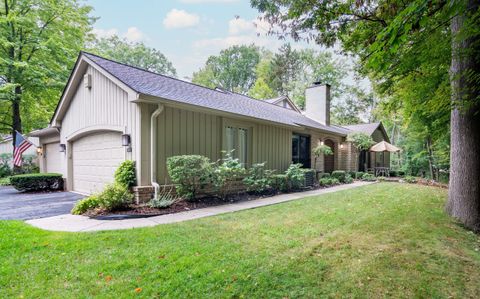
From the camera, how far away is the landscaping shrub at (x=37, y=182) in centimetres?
971

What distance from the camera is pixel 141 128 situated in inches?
260

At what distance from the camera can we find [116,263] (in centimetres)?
311

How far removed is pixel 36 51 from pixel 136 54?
2244cm

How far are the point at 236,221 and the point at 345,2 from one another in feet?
18.2

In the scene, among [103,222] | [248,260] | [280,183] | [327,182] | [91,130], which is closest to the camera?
[248,260]

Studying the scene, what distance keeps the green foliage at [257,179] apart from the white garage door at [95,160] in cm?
409

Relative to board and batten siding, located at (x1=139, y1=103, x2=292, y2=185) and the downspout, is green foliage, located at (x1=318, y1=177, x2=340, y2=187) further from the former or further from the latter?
the downspout

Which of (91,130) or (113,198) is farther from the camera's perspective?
(91,130)

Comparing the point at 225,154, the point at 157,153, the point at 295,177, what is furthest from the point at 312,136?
the point at 157,153

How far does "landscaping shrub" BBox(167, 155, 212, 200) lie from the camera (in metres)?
6.50

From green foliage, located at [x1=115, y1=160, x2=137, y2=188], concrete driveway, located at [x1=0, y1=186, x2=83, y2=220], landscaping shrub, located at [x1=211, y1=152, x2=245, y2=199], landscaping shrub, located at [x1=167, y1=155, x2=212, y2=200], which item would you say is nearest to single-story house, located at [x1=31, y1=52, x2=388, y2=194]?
green foliage, located at [x1=115, y1=160, x2=137, y2=188]

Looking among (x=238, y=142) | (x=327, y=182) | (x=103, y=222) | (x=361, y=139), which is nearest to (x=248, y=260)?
(x=103, y=222)

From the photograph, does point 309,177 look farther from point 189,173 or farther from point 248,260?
point 248,260

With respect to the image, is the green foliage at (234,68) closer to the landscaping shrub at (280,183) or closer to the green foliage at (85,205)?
the landscaping shrub at (280,183)
